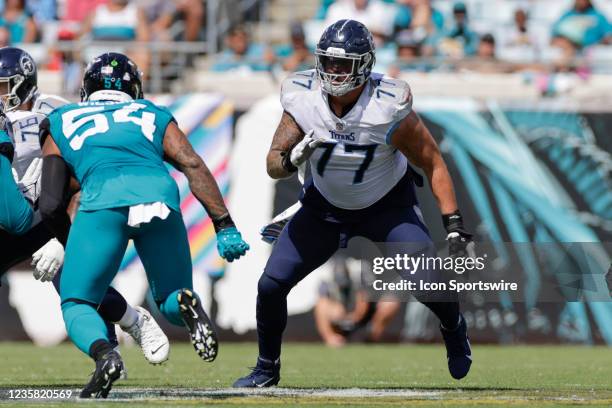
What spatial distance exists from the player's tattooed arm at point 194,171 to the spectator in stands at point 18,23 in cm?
939

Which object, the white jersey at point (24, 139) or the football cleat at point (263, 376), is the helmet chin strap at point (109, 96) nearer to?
the white jersey at point (24, 139)

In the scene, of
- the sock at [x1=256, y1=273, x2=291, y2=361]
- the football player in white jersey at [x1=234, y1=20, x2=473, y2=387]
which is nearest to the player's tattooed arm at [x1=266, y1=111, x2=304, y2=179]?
the football player in white jersey at [x1=234, y1=20, x2=473, y2=387]

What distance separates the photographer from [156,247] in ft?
21.4

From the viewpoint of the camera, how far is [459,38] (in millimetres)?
14438

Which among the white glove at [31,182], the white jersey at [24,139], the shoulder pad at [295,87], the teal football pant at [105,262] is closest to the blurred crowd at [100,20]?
the white jersey at [24,139]

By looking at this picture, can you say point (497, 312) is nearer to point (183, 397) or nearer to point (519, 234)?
point (519, 234)

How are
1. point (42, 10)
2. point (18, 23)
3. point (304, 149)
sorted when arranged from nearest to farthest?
point (304, 149), point (18, 23), point (42, 10)

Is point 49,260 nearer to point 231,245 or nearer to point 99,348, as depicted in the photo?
point 99,348

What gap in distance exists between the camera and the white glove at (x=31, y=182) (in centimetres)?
759

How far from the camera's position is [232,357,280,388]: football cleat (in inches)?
295

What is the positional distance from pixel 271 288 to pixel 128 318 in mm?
835

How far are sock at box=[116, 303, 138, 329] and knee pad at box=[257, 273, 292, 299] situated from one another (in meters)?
0.74

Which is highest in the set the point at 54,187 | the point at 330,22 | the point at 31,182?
the point at 54,187

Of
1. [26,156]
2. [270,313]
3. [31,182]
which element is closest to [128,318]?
[270,313]
